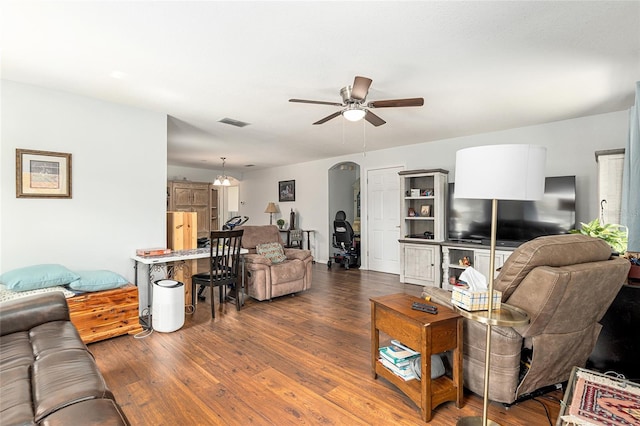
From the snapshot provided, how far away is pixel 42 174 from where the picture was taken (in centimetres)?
298

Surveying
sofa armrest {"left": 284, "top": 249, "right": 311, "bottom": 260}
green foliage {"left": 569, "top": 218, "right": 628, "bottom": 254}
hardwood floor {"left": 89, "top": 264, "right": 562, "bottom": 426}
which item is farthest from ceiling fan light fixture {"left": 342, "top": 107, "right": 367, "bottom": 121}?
sofa armrest {"left": 284, "top": 249, "right": 311, "bottom": 260}

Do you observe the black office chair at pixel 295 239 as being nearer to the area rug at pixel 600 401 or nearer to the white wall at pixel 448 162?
the white wall at pixel 448 162

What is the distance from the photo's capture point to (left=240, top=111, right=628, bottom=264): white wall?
3.98 m

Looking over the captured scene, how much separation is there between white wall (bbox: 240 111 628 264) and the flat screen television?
0.29 meters

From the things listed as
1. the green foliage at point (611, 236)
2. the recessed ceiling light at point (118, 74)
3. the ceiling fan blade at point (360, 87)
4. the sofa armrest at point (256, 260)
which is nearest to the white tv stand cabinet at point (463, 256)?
the green foliage at point (611, 236)

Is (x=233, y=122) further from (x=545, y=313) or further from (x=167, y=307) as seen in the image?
(x=545, y=313)

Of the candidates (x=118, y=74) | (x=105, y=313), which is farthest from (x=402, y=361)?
(x=118, y=74)

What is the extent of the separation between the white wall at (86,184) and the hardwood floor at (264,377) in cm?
106

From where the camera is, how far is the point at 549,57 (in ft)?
7.95

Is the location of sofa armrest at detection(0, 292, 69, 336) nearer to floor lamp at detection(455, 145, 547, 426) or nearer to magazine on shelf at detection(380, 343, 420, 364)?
magazine on shelf at detection(380, 343, 420, 364)

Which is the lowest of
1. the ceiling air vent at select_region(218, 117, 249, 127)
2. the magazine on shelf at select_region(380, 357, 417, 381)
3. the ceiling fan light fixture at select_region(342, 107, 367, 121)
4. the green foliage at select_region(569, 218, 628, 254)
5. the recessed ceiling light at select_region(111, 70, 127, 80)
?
the magazine on shelf at select_region(380, 357, 417, 381)

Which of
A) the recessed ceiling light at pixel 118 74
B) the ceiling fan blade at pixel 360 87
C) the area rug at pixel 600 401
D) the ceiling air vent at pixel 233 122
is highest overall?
the ceiling air vent at pixel 233 122

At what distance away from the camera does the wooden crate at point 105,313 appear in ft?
9.03

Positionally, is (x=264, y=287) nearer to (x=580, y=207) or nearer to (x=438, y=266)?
(x=438, y=266)
